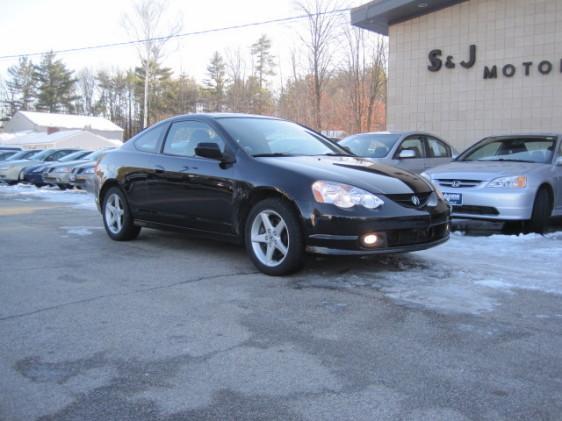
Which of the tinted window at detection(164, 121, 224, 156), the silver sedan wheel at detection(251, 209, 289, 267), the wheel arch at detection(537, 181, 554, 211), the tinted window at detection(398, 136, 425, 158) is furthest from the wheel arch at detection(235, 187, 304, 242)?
the tinted window at detection(398, 136, 425, 158)

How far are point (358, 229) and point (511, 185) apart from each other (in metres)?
3.52

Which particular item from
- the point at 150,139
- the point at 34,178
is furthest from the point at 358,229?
the point at 34,178

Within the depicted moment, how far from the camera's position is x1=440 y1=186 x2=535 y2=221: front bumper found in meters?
7.29

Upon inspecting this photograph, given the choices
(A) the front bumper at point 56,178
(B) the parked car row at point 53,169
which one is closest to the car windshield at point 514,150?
(B) the parked car row at point 53,169

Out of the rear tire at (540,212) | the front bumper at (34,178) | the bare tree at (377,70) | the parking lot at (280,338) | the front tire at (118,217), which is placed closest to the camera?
the parking lot at (280,338)

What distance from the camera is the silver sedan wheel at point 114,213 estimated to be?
22.8 ft

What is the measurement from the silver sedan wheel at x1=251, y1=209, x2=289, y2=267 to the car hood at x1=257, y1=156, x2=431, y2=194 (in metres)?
0.46

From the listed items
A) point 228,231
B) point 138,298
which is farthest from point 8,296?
point 228,231

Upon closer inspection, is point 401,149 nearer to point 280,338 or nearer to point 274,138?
point 274,138

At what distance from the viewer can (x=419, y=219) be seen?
503cm

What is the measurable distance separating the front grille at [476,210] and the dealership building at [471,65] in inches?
306

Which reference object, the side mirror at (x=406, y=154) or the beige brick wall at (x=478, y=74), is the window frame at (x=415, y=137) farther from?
the beige brick wall at (x=478, y=74)

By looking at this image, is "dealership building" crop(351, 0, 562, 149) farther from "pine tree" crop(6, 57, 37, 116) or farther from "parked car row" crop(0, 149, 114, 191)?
"pine tree" crop(6, 57, 37, 116)

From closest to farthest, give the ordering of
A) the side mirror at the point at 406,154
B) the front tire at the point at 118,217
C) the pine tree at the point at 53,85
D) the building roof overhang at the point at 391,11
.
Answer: the front tire at the point at 118,217 → the side mirror at the point at 406,154 → the building roof overhang at the point at 391,11 → the pine tree at the point at 53,85
